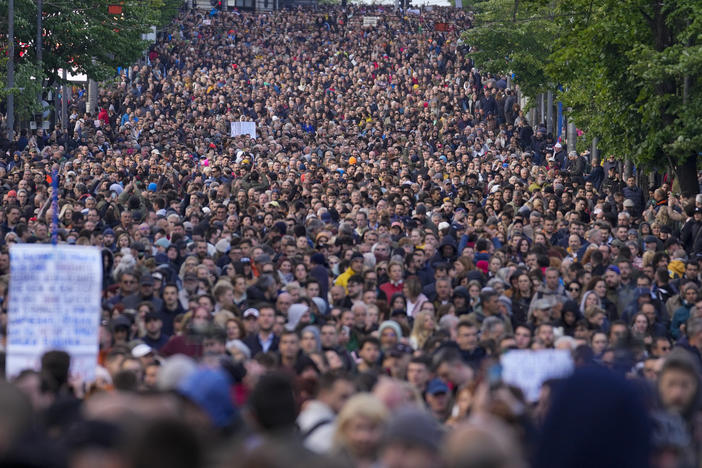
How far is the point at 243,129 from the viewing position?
41062 mm

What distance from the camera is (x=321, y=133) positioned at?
1719 inches

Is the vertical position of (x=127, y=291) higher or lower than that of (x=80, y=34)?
lower

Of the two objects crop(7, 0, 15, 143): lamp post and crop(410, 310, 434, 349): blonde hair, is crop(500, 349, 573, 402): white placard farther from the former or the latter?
crop(7, 0, 15, 143): lamp post

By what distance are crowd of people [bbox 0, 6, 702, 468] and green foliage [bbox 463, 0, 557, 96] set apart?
6.05ft

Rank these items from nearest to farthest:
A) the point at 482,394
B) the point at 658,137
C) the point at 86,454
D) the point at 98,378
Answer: the point at 86,454 < the point at 482,394 < the point at 98,378 < the point at 658,137

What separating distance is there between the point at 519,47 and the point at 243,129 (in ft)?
29.4

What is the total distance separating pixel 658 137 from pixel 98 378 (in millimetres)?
17063

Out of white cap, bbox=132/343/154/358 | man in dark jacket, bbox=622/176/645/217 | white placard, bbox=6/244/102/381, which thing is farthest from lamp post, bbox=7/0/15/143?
white placard, bbox=6/244/102/381

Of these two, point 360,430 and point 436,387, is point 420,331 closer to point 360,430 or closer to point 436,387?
point 436,387

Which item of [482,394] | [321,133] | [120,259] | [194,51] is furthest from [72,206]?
[194,51]

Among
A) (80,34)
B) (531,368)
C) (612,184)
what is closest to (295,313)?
(531,368)

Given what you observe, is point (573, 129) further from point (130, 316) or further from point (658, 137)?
point (130, 316)

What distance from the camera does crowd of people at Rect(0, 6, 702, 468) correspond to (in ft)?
18.5

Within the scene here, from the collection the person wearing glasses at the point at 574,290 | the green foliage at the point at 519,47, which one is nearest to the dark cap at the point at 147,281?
the person wearing glasses at the point at 574,290
